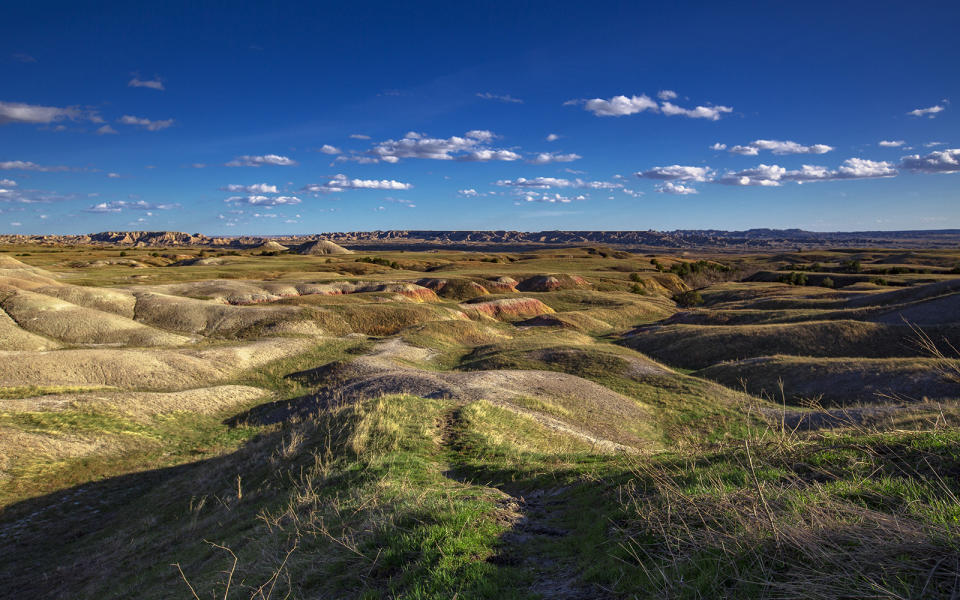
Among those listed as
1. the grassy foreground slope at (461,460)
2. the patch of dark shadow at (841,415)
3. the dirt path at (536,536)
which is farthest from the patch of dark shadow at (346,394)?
the patch of dark shadow at (841,415)

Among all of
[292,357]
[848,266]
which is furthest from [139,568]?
[848,266]

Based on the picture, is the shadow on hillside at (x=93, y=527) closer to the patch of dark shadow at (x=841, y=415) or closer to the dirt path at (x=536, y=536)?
the dirt path at (x=536, y=536)

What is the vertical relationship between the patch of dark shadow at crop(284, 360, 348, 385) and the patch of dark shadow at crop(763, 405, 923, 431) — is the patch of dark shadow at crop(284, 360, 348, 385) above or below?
below

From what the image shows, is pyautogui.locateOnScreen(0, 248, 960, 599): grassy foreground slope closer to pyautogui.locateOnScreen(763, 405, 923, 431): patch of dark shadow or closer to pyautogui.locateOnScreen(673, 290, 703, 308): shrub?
pyautogui.locateOnScreen(763, 405, 923, 431): patch of dark shadow

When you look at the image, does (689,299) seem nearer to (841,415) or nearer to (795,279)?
(795,279)

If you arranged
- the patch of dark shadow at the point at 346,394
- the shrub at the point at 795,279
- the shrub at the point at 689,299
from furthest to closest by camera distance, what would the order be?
the shrub at the point at 795,279
the shrub at the point at 689,299
the patch of dark shadow at the point at 346,394

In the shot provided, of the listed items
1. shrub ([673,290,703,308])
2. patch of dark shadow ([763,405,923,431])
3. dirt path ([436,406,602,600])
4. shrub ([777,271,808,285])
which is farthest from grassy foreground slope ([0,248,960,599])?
shrub ([777,271,808,285])

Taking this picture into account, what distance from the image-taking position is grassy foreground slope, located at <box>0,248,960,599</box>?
5738mm

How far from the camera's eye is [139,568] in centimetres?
1129

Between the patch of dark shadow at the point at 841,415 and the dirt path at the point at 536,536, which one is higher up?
the dirt path at the point at 536,536

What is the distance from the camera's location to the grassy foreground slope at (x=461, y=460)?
5738 mm

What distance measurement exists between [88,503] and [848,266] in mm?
125820

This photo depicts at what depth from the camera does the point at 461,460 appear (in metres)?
13.9

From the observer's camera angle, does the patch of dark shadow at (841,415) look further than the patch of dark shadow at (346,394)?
No
